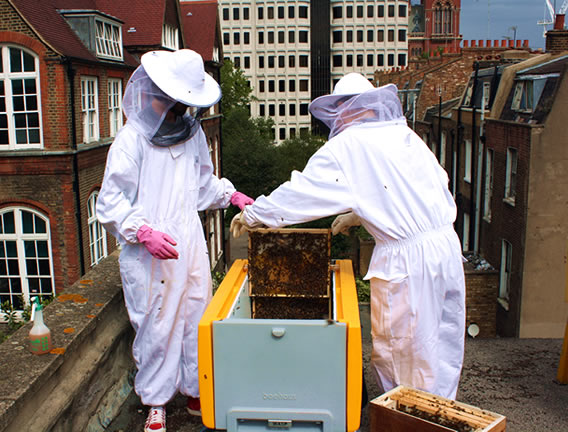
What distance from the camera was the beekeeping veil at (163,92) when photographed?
3.72 metres

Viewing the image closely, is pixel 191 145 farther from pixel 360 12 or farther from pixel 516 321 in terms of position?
pixel 360 12

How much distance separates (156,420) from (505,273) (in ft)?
57.1

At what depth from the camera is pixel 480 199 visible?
21828mm

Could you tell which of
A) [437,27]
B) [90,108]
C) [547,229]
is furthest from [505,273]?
[437,27]

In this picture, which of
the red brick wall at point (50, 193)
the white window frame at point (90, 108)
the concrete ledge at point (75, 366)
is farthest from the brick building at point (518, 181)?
the concrete ledge at point (75, 366)

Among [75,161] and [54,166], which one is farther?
[75,161]

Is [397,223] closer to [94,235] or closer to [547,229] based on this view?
[94,235]

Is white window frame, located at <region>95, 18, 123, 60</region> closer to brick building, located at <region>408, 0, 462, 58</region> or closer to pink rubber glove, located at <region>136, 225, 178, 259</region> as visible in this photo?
pink rubber glove, located at <region>136, 225, 178, 259</region>

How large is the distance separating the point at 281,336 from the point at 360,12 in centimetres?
8068

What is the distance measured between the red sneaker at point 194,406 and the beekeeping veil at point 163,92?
5.62 feet

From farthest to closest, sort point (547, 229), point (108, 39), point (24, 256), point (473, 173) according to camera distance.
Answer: point (473, 173)
point (108, 39)
point (547, 229)
point (24, 256)

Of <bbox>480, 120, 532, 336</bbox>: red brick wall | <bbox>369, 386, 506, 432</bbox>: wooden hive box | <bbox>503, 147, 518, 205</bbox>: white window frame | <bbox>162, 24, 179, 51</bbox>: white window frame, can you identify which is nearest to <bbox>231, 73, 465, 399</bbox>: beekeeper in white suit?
<bbox>369, 386, 506, 432</bbox>: wooden hive box

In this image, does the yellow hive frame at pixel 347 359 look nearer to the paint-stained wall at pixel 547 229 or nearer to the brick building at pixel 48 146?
the brick building at pixel 48 146

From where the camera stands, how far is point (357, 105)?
157 inches
